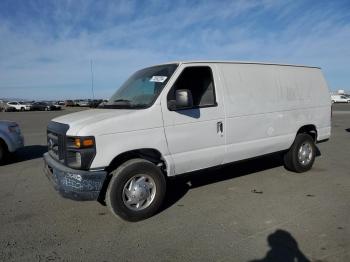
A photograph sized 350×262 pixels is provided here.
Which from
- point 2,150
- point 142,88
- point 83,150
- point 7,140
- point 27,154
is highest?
point 142,88

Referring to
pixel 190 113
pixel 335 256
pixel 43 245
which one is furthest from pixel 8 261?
pixel 335 256

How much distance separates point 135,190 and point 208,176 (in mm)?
2526

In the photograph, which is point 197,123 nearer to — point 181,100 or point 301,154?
point 181,100

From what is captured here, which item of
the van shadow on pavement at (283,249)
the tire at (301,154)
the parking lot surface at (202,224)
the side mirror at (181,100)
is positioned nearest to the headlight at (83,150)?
the parking lot surface at (202,224)

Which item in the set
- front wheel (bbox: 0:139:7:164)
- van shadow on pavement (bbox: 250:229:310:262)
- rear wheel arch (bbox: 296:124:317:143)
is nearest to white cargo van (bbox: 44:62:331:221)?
rear wheel arch (bbox: 296:124:317:143)

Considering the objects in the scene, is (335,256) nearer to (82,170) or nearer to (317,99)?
(82,170)

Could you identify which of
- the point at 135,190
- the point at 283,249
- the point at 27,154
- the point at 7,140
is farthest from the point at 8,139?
the point at 283,249

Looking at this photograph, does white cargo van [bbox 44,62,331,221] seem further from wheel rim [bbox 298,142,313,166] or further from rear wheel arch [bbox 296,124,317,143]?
wheel rim [bbox 298,142,313,166]

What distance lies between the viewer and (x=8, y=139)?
883 cm

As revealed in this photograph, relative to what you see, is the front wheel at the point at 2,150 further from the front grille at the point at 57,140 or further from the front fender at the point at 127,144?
the front fender at the point at 127,144

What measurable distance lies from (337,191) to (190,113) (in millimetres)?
2840

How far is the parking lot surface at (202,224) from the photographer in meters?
3.72

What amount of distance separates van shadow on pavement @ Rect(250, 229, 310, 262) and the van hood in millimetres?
2039

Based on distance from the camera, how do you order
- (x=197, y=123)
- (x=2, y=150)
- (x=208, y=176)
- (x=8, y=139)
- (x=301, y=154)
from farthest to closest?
(x=8, y=139) → (x=2, y=150) → (x=301, y=154) → (x=208, y=176) → (x=197, y=123)
